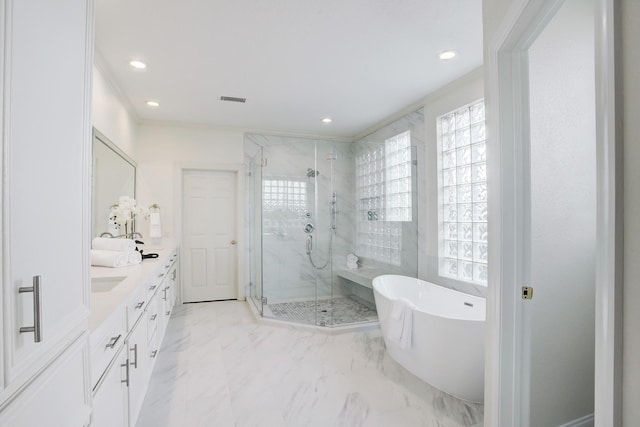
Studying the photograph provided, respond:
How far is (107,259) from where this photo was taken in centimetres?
231

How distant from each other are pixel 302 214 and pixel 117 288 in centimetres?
261

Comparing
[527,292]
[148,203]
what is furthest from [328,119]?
[527,292]

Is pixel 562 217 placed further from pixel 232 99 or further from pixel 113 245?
pixel 232 99

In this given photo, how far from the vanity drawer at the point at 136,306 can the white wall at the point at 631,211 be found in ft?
6.36

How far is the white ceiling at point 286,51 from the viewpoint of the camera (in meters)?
2.08

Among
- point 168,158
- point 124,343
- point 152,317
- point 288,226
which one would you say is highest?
point 168,158

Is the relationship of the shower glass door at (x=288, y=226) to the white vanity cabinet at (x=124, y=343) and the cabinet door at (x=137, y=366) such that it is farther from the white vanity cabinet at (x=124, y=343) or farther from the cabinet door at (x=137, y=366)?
the cabinet door at (x=137, y=366)

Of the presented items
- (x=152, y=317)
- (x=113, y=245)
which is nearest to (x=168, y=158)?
(x=113, y=245)

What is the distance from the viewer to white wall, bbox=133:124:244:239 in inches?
171

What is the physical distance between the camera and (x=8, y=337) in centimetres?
62

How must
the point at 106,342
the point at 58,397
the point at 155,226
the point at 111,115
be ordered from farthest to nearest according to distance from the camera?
the point at 155,226 → the point at 111,115 → the point at 106,342 → the point at 58,397

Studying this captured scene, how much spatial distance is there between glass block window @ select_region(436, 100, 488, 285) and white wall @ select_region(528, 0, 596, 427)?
3.52ft

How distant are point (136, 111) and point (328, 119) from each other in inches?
94.9

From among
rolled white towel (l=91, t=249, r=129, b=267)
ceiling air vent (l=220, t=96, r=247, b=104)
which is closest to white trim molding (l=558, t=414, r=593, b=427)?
rolled white towel (l=91, t=249, r=129, b=267)
